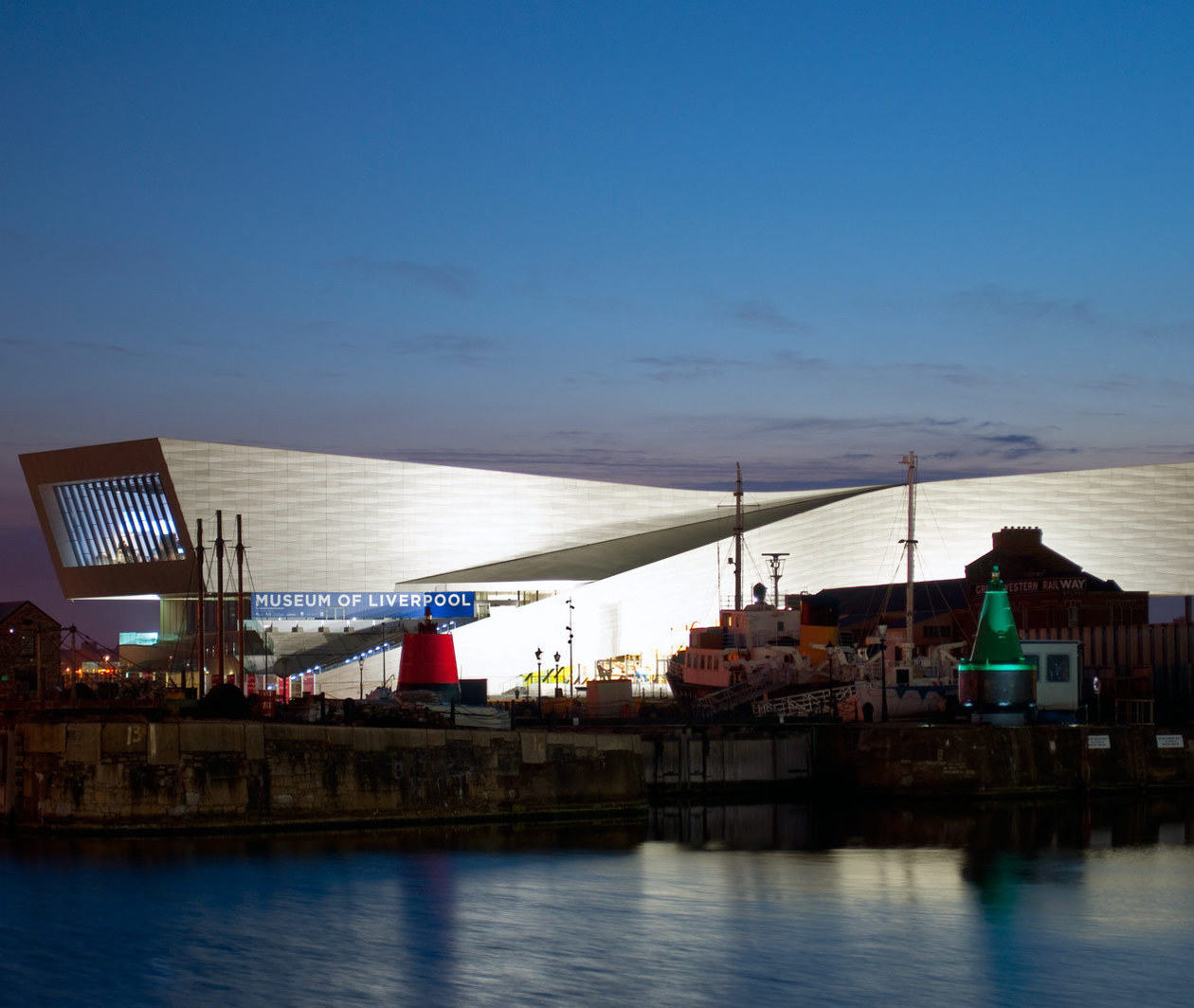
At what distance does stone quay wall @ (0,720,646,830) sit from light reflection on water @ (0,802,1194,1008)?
1.54 feet

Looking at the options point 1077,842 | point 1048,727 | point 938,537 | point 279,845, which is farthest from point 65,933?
point 938,537

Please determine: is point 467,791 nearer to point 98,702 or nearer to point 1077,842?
point 98,702

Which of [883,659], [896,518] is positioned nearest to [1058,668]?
[883,659]

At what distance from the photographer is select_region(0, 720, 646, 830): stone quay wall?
75.9ft

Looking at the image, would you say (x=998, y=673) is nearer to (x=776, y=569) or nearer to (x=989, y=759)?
(x=989, y=759)

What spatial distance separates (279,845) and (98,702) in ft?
20.3

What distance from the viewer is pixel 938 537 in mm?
67562

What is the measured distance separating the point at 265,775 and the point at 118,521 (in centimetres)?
4465

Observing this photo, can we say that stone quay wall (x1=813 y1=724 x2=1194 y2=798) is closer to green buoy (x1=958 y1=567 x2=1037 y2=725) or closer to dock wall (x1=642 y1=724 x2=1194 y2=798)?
dock wall (x1=642 y1=724 x2=1194 y2=798)

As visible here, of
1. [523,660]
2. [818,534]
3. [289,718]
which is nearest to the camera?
[289,718]

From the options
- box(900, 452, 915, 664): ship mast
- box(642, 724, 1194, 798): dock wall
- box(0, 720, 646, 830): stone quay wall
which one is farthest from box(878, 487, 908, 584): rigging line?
box(0, 720, 646, 830): stone quay wall

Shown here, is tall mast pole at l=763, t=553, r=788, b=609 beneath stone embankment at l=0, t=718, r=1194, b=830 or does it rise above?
above

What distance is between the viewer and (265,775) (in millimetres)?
23844

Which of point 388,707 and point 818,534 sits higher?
point 818,534
